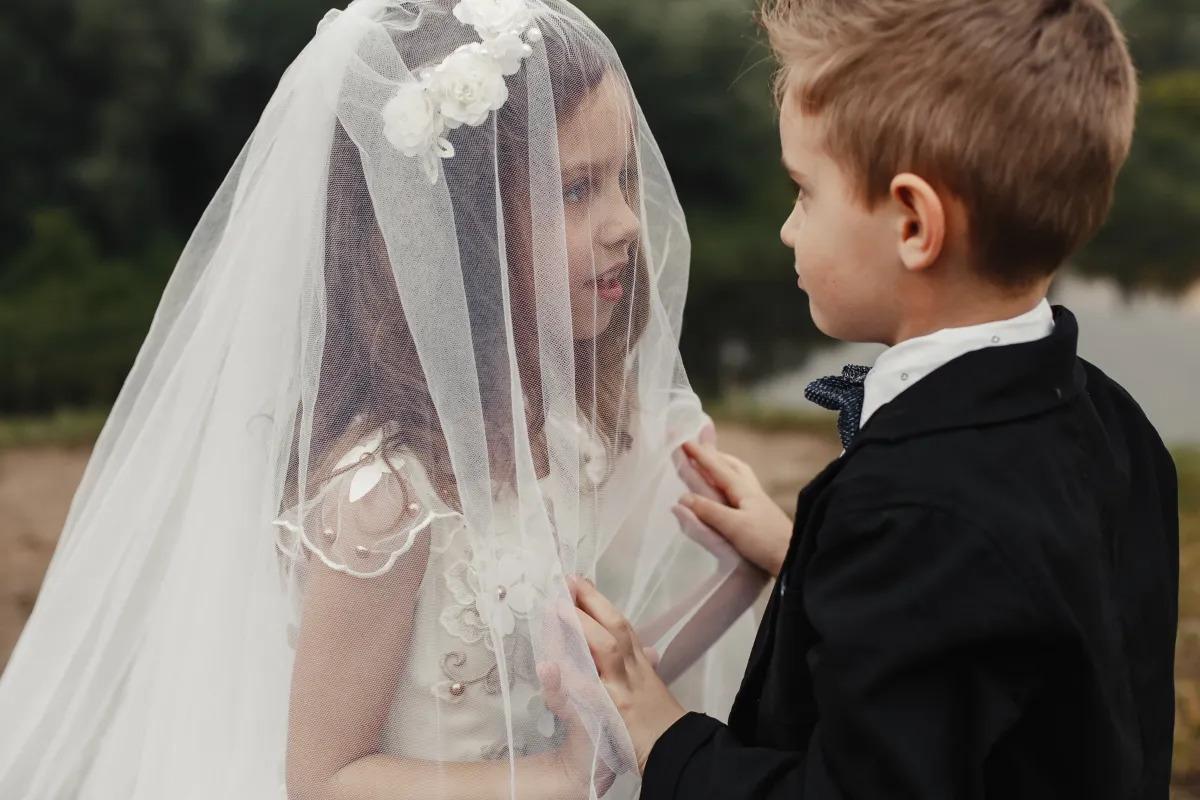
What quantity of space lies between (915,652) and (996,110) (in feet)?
1.36

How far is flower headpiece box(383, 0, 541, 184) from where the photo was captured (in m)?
1.19

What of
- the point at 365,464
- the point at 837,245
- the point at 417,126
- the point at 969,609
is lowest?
the point at 969,609

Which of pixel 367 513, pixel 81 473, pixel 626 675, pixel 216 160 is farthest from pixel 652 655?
pixel 216 160

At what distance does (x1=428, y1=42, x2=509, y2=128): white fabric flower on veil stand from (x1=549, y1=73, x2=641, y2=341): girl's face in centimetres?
9

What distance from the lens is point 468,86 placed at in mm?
1199

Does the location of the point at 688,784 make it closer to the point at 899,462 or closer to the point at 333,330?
the point at 899,462

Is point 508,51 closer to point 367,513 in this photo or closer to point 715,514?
point 367,513

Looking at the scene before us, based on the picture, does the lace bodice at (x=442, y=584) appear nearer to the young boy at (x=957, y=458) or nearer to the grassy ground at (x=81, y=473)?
the young boy at (x=957, y=458)

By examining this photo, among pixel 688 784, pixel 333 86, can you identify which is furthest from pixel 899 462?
pixel 333 86

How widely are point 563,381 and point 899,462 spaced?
1.28ft

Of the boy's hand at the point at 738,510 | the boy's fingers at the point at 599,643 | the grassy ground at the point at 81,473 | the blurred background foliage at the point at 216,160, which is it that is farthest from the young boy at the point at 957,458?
the blurred background foliage at the point at 216,160

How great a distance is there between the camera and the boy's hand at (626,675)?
4.00 ft

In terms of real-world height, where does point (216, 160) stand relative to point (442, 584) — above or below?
above

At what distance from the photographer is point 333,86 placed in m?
1.23
